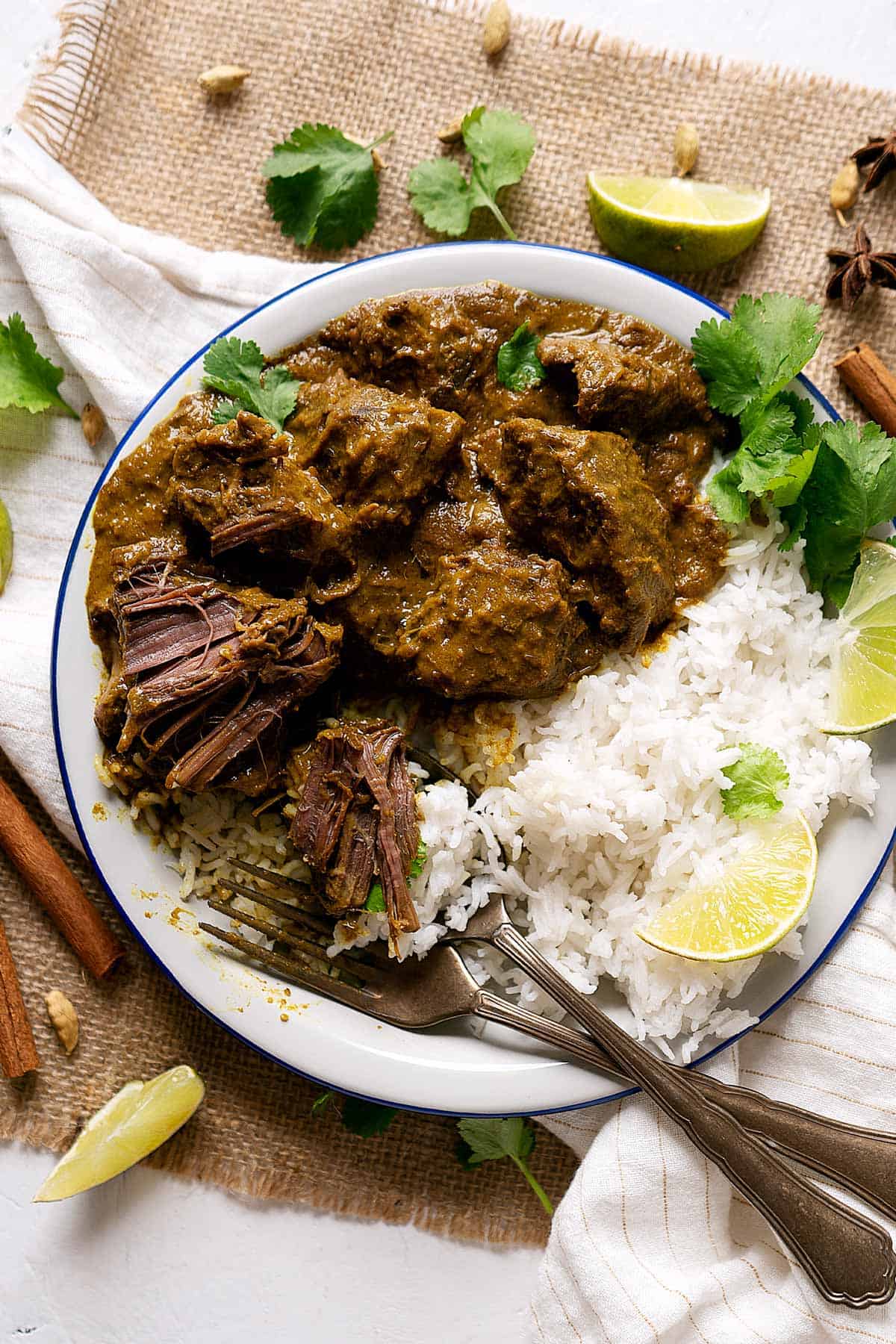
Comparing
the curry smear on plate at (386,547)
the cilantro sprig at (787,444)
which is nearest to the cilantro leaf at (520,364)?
the curry smear on plate at (386,547)

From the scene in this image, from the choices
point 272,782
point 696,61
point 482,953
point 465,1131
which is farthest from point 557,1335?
point 696,61

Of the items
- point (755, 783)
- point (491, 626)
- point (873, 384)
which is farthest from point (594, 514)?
point (873, 384)

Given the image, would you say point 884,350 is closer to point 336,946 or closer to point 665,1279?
point 336,946

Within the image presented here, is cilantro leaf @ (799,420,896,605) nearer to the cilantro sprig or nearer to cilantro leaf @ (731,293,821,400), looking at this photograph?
the cilantro sprig

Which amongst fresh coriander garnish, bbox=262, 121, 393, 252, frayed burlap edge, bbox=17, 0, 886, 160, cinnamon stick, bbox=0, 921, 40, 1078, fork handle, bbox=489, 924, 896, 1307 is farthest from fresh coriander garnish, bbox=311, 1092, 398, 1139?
frayed burlap edge, bbox=17, 0, 886, 160

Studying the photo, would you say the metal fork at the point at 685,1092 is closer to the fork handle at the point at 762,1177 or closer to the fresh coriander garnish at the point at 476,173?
the fork handle at the point at 762,1177
